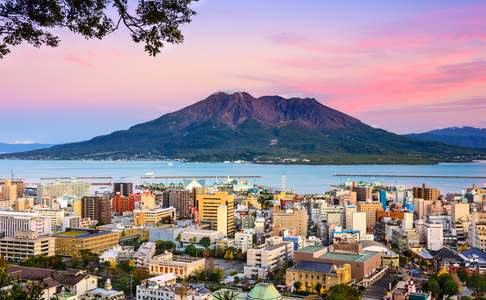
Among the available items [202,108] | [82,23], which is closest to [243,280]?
[82,23]

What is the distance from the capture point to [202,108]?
8181 cm

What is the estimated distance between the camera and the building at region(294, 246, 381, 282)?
34.7 ft

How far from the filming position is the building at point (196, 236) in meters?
14.2

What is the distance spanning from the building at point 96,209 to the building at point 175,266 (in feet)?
25.9

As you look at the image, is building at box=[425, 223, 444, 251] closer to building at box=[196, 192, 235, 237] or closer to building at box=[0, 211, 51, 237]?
building at box=[196, 192, 235, 237]

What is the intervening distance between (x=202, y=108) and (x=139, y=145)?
42.2ft

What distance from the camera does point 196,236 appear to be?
1438 cm

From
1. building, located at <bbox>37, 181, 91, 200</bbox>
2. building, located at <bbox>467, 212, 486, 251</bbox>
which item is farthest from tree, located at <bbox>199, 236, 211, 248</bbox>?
building, located at <bbox>37, 181, 91, 200</bbox>

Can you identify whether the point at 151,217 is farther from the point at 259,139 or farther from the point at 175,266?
the point at 259,139

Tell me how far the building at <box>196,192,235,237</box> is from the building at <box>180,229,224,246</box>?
112cm

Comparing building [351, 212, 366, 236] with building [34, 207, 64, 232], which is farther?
building [34, 207, 64, 232]

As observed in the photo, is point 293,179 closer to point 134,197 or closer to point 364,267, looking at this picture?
point 134,197

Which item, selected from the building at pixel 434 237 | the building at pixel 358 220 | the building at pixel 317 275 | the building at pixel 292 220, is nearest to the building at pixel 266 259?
the building at pixel 317 275

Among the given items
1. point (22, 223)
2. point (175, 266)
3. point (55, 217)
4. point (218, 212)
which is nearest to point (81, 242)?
point (22, 223)
